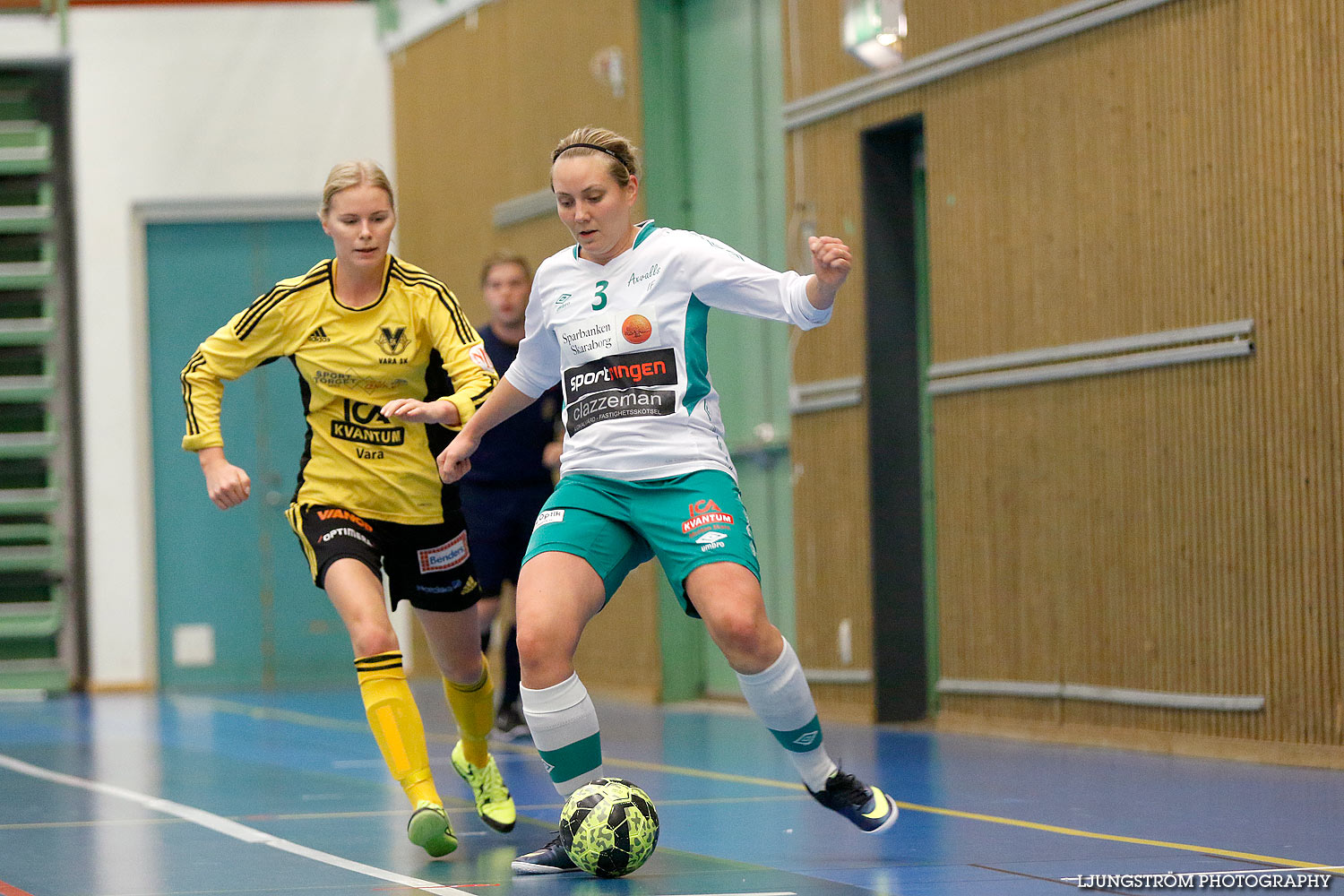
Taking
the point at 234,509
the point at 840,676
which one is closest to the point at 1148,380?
the point at 840,676

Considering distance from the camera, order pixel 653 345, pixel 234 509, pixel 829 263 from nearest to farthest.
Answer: pixel 829 263 → pixel 653 345 → pixel 234 509

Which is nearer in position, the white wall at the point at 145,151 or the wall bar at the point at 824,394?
the wall bar at the point at 824,394

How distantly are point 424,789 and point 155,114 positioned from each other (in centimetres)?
1076

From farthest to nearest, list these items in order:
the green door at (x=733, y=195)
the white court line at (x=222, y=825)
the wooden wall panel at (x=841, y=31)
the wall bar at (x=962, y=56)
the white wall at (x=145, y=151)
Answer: the white wall at (x=145, y=151) → the green door at (x=733, y=195) → the wooden wall panel at (x=841, y=31) → the wall bar at (x=962, y=56) → the white court line at (x=222, y=825)

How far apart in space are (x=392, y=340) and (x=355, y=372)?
5.7 inches

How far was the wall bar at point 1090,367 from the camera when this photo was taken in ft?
22.2

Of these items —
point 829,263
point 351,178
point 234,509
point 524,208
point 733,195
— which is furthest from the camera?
point 234,509

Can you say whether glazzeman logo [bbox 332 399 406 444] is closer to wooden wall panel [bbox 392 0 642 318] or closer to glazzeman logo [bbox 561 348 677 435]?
glazzeman logo [bbox 561 348 677 435]

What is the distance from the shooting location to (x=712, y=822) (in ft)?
17.9

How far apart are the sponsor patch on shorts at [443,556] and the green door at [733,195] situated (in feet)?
16.3

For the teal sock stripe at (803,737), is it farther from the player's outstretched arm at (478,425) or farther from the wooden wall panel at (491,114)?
the wooden wall panel at (491,114)

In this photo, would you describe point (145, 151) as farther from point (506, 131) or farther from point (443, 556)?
point (443, 556)

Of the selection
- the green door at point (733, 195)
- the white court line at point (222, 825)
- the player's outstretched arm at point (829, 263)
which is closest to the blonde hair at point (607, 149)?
the player's outstretched arm at point (829, 263)

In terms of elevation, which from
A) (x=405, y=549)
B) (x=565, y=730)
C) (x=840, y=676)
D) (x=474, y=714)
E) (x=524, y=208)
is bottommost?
(x=840, y=676)
